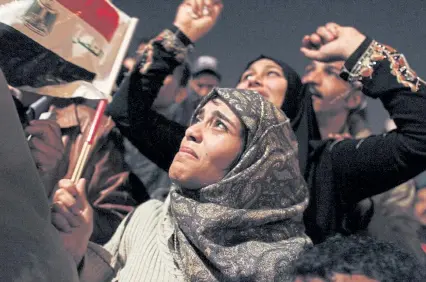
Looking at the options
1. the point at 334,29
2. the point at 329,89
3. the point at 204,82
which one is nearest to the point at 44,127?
the point at 334,29

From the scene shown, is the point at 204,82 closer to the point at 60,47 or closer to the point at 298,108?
the point at 298,108

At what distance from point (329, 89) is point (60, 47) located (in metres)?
1.15

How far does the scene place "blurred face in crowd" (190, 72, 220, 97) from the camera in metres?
2.91

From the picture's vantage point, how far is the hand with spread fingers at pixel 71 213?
0.96 meters

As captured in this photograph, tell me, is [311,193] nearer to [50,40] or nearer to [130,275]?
[130,275]

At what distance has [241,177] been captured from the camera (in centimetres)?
124

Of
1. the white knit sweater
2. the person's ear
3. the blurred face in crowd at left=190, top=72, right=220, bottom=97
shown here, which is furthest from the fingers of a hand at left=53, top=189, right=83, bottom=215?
the blurred face in crowd at left=190, top=72, right=220, bottom=97

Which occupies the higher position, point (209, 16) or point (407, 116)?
point (209, 16)

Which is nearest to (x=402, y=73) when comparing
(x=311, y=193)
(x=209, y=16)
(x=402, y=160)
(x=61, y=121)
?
(x=402, y=160)

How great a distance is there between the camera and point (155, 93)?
178cm

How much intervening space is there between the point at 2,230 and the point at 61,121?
125cm

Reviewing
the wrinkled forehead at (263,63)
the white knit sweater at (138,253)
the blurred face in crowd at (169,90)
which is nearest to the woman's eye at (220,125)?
the white knit sweater at (138,253)

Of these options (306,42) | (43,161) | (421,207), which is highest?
(306,42)

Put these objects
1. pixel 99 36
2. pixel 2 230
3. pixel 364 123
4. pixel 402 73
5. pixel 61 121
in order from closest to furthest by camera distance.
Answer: pixel 2 230, pixel 99 36, pixel 402 73, pixel 61 121, pixel 364 123
